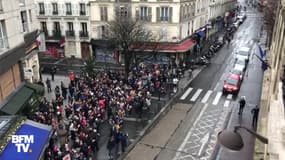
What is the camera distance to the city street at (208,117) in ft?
67.6

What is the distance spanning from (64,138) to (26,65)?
10673 mm

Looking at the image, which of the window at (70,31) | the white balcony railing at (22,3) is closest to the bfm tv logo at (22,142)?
the white balcony railing at (22,3)

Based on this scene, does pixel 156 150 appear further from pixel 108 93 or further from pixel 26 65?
pixel 26 65

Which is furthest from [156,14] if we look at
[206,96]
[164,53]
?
[206,96]

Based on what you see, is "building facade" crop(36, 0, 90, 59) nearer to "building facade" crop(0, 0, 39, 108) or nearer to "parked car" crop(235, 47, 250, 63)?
"building facade" crop(0, 0, 39, 108)

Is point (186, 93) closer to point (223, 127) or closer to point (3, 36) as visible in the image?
point (223, 127)

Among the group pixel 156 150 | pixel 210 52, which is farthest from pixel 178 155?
pixel 210 52

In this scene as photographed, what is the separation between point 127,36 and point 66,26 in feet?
42.0

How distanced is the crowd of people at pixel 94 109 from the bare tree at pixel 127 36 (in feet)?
6.63

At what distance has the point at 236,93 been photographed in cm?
3117

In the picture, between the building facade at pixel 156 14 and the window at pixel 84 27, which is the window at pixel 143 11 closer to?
the building facade at pixel 156 14

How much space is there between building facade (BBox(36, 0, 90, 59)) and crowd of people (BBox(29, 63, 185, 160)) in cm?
1170

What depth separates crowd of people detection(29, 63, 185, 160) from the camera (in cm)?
1925

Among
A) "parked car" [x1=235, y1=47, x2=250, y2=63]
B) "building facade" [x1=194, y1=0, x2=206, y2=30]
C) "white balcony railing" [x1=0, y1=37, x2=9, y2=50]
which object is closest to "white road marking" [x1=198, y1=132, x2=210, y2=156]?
"white balcony railing" [x1=0, y1=37, x2=9, y2=50]
